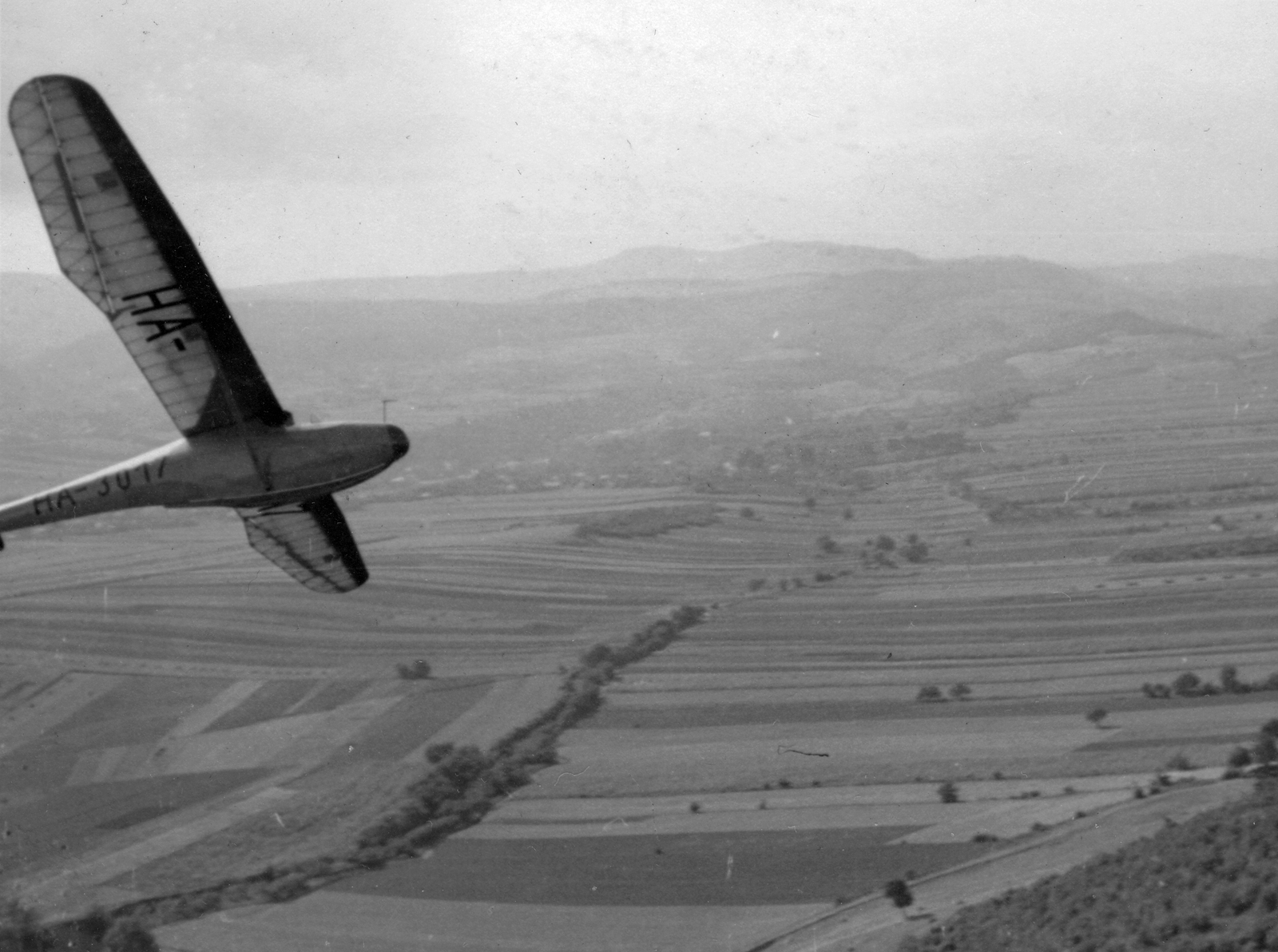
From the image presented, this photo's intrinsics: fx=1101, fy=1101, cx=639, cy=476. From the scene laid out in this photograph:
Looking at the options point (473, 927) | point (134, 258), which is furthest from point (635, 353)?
point (134, 258)

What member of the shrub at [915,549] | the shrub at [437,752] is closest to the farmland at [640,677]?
the shrub at [915,549]

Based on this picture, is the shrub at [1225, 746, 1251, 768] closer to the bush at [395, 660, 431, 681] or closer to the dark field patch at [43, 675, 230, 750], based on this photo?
the bush at [395, 660, 431, 681]

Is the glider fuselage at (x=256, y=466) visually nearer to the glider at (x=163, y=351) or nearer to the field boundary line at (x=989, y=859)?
the glider at (x=163, y=351)

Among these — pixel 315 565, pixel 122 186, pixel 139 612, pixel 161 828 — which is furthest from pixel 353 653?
pixel 122 186

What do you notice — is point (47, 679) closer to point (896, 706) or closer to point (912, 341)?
point (896, 706)

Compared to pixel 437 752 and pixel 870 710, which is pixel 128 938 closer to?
pixel 437 752

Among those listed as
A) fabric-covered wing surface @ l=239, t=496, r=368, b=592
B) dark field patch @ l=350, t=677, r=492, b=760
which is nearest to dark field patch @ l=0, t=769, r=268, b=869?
dark field patch @ l=350, t=677, r=492, b=760
